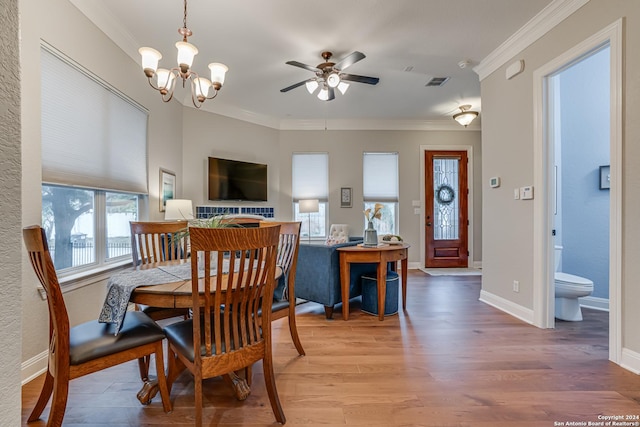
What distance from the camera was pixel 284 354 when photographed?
7.27 feet

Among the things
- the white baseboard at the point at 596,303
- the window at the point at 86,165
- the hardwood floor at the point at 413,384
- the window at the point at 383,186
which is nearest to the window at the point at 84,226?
the window at the point at 86,165

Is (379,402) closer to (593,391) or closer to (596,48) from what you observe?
(593,391)

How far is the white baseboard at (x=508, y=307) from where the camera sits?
2801 mm

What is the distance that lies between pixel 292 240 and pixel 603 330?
2.92 m

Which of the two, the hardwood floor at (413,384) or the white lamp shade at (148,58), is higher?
the white lamp shade at (148,58)

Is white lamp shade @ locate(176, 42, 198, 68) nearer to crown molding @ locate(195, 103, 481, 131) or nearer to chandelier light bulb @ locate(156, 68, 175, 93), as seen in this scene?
chandelier light bulb @ locate(156, 68, 175, 93)

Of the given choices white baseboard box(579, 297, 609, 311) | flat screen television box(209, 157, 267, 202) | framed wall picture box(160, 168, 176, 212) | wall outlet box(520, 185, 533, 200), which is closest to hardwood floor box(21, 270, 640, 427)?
white baseboard box(579, 297, 609, 311)

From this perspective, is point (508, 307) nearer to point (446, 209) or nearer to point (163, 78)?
point (446, 209)

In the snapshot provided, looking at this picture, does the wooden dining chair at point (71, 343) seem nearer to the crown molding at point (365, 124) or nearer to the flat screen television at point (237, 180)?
the flat screen television at point (237, 180)

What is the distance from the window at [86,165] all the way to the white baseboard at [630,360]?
4167 millimetres

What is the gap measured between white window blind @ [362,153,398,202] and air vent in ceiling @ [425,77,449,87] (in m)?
1.78

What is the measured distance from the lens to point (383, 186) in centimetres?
572

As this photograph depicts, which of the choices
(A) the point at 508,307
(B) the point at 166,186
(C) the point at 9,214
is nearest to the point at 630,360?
(A) the point at 508,307

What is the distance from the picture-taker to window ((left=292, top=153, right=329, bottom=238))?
5.64m
